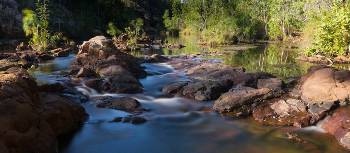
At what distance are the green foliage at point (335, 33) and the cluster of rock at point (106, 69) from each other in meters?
15.2

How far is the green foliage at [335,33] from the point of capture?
3028 centimetres

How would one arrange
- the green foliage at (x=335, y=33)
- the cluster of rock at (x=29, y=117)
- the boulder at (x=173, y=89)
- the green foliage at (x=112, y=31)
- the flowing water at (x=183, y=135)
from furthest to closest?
the green foliage at (x=112, y=31)
the green foliage at (x=335, y=33)
the boulder at (x=173, y=89)
the flowing water at (x=183, y=135)
the cluster of rock at (x=29, y=117)

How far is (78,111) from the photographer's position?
48.2 feet

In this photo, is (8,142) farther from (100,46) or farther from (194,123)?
(100,46)

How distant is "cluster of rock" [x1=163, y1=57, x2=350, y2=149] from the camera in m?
14.8

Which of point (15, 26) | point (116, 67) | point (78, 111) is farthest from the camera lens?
point (15, 26)

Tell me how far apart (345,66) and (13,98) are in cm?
2439

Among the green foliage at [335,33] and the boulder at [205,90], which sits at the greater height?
the green foliage at [335,33]

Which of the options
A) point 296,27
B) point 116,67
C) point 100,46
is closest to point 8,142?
point 116,67

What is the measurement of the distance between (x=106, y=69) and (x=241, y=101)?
978 centimetres

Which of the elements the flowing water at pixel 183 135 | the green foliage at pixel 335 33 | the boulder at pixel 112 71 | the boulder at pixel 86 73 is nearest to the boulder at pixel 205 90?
the flowing water at pixel 183 135

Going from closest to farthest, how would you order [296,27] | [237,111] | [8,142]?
[8,142] < [237,111] < [296,27]

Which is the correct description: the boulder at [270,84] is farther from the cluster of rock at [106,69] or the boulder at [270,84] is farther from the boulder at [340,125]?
the cluster of rock at [106,69]

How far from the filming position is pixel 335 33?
30719 mm
